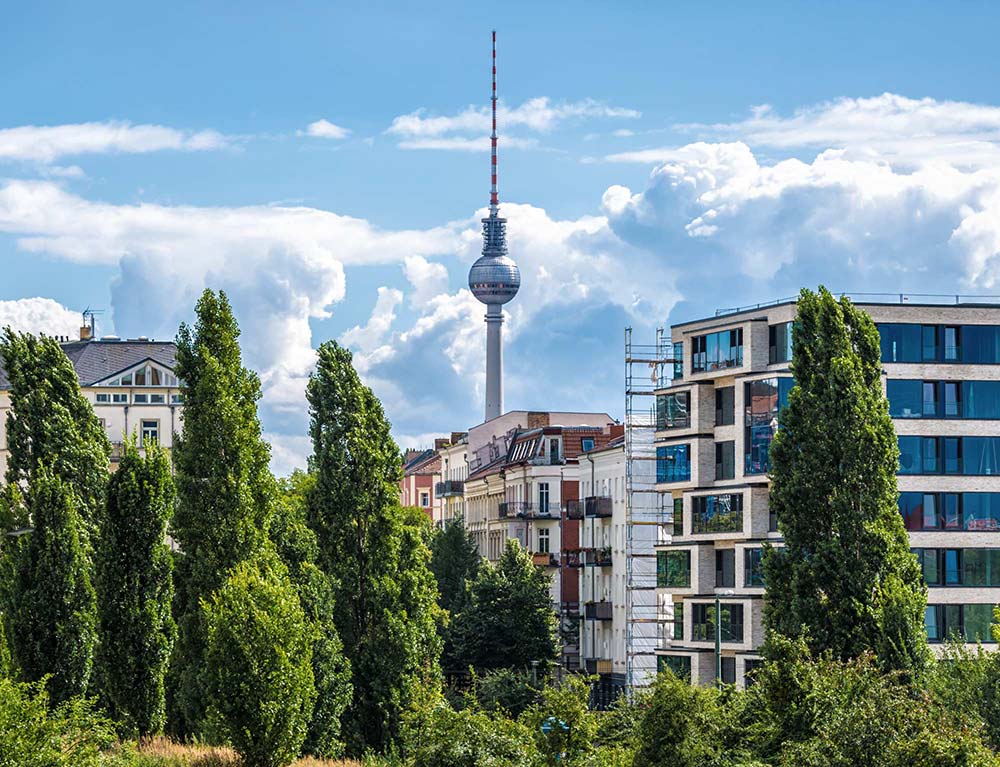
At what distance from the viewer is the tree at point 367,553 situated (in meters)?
71.8

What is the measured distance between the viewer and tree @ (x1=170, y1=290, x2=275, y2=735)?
205 feet

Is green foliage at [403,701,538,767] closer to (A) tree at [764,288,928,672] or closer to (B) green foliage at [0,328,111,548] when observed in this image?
(A) tree at [764,288,928,672]

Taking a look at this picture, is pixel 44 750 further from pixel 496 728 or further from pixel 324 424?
pixel 324 424

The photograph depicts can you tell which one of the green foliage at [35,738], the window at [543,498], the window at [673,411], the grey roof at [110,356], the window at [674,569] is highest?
the grey roof at [110,356]

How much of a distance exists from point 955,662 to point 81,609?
92.6ft

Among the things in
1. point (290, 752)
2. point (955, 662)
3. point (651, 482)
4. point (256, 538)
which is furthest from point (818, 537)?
point (651, 482)

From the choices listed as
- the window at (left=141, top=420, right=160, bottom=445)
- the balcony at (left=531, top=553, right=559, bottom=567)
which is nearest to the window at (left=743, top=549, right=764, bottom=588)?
the window at (left=141, top=420, right=160, bottom=445)

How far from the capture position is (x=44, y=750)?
39.8 m

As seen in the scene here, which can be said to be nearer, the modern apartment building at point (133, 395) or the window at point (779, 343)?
the window at point (779, 343)

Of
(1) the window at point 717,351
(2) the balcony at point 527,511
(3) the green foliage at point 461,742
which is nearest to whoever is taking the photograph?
(3) the green foliage at point 461,742

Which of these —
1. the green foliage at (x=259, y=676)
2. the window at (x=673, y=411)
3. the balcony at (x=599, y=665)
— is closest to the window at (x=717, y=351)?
the window at (x=673, y=411)

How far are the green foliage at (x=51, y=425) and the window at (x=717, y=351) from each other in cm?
3284

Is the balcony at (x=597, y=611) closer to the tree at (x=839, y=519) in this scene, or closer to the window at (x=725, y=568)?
the window at (x=725, y=568)

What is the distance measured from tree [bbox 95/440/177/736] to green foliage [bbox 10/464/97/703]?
1.95 ft
